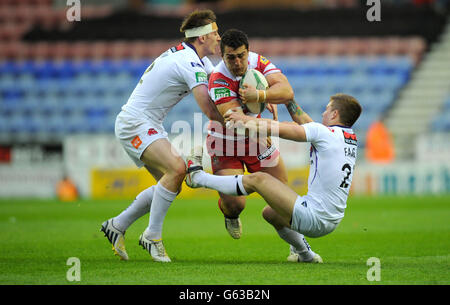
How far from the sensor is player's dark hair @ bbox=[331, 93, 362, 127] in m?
6.29

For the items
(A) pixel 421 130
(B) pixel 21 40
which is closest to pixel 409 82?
(A) pixel 421 130

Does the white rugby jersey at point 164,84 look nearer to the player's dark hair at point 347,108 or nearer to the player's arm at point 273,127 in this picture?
the player's arm at point 273,127

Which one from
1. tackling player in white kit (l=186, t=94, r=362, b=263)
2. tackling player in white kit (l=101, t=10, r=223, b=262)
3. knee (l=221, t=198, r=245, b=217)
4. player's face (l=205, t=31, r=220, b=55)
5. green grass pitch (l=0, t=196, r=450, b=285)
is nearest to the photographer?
green grass pitch (l=0, t=196, r=450, b=285)

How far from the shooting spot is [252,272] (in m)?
5.79

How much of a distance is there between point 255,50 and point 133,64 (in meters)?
4.44

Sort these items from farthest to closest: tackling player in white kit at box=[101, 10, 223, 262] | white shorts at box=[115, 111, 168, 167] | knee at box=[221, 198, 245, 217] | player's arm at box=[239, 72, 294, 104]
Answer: knee at box=[221, 198, 245, 217] → white shorts at box=[115, 111, 168, 167] → tackling player in white kit at box=[101, 10, 223, 262] → player's arm at box=[239, 72, 294, 104]

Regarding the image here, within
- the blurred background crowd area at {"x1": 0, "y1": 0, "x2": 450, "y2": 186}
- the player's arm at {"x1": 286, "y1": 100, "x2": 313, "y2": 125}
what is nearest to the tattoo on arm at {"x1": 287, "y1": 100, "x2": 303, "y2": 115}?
the player's arm at {"x1": 286, "y1": 100, "x2": 313, "y2": 125}

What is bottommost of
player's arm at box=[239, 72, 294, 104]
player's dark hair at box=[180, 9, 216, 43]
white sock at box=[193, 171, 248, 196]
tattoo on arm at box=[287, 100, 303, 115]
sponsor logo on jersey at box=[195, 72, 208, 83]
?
white sock at box=[193, 171, 248, 196]

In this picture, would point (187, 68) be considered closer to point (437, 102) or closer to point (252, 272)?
point (252, 272)

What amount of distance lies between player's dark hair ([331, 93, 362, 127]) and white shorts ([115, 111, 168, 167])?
1.84 metres

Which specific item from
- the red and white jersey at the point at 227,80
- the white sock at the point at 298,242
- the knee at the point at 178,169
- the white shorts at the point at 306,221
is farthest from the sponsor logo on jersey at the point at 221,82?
the white sock at the point at 298,242

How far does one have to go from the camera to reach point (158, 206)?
691 centimetres

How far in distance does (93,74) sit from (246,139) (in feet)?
60.6

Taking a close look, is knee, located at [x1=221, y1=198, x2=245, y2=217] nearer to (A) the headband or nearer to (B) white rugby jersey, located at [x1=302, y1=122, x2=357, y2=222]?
(B) white rugby jersey, located at [x1=302, y1=122, x2=357, y2=222]
